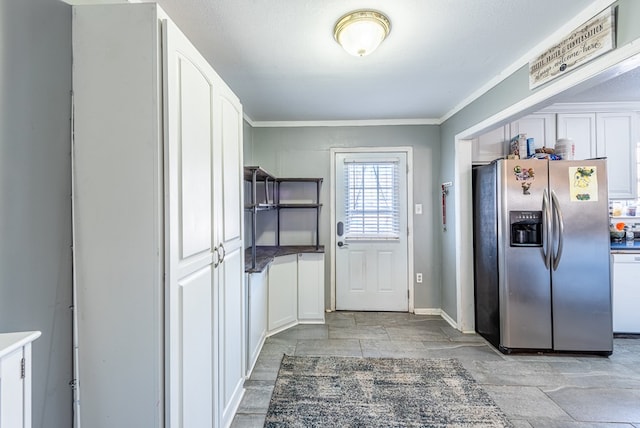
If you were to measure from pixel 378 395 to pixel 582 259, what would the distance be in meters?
2.09

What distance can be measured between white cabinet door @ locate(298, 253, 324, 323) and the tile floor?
0.14 meters

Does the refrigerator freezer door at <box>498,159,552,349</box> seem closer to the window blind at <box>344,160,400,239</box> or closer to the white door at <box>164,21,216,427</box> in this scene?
the window blind at <box>344,160,400,239</box>

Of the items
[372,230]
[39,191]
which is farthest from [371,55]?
[372,230]

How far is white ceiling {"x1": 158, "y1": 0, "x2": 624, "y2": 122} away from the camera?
1525mm

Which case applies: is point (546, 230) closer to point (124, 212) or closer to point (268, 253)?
point (268, 253)

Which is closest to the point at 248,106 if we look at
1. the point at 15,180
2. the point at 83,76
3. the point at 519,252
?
the point at 83,76

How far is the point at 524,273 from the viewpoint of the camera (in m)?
2.52

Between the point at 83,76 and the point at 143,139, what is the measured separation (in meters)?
0.30

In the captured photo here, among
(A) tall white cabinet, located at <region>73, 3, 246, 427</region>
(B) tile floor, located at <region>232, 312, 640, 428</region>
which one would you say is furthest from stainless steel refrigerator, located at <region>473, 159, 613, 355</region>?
(A) tall white cabinet, located at <region>73, 3, 246, 427</region>

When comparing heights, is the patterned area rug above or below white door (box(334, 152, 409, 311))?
below

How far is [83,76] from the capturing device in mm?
1002

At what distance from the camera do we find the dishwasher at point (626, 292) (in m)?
2.74

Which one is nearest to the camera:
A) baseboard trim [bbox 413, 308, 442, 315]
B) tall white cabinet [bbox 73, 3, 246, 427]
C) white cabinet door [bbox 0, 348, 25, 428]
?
white cabinet door [bbox 0, 348, 25, 428]

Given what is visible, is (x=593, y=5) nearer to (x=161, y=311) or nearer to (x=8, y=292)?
(x=161, y=311)
